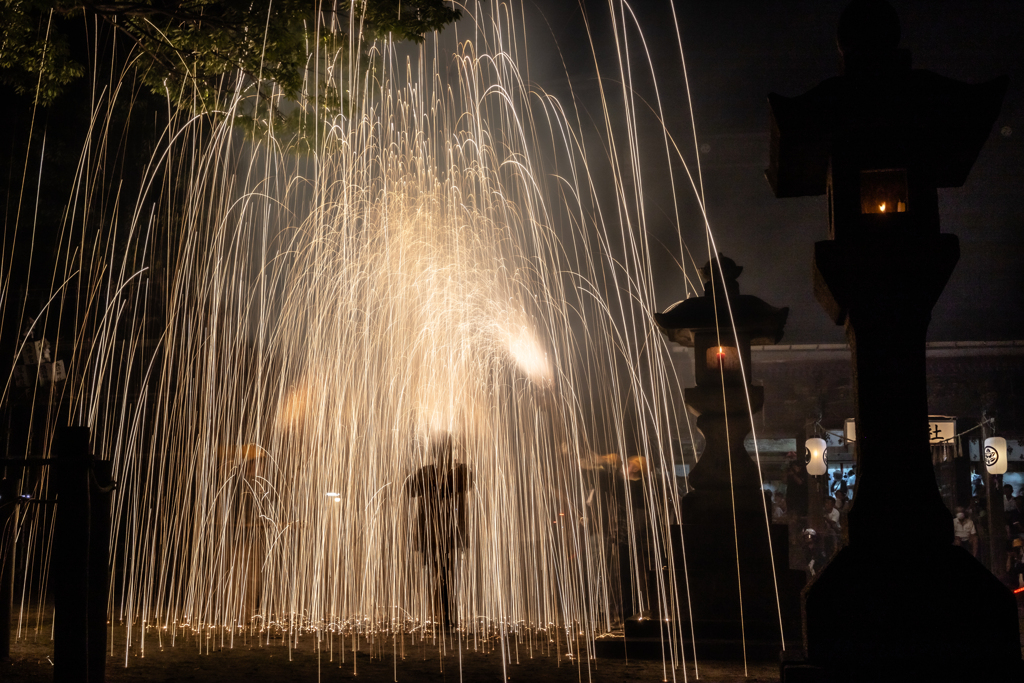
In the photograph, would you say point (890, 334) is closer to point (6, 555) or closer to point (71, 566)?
point (71, 566)

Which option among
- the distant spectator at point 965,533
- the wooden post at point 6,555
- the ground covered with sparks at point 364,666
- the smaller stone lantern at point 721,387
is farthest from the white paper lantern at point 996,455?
the wooden post at point 6,555

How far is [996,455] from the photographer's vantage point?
48.7 feet

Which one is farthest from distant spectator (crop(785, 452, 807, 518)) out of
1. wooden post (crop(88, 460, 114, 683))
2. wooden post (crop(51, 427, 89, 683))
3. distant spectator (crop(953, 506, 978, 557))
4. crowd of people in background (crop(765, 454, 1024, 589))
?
wooden post (crop(51, 427, 89, 683))

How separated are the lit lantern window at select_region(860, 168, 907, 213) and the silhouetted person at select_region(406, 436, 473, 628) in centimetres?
443

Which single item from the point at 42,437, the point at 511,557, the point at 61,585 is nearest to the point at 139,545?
the point at 42,437

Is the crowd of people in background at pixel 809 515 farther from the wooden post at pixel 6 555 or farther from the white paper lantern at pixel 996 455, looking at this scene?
the wooden post at pixel 6 555

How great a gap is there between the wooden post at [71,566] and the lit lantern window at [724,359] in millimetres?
5695

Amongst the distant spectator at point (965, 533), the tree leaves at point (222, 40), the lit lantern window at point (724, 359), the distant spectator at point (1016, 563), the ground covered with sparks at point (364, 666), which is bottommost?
the ground covered with sparks at point (364, 666)

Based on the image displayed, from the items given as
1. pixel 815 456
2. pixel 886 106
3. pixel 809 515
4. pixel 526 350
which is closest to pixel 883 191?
pixel 886 106

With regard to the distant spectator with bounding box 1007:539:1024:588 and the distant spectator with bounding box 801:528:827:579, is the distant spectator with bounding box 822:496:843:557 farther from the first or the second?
the distant spectator with bounding box 1007:539:1024:588

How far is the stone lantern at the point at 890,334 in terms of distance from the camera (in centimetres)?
407

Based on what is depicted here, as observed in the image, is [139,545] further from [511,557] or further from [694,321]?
[694,321]

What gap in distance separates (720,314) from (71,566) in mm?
5944

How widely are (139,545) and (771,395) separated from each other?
17641mm
